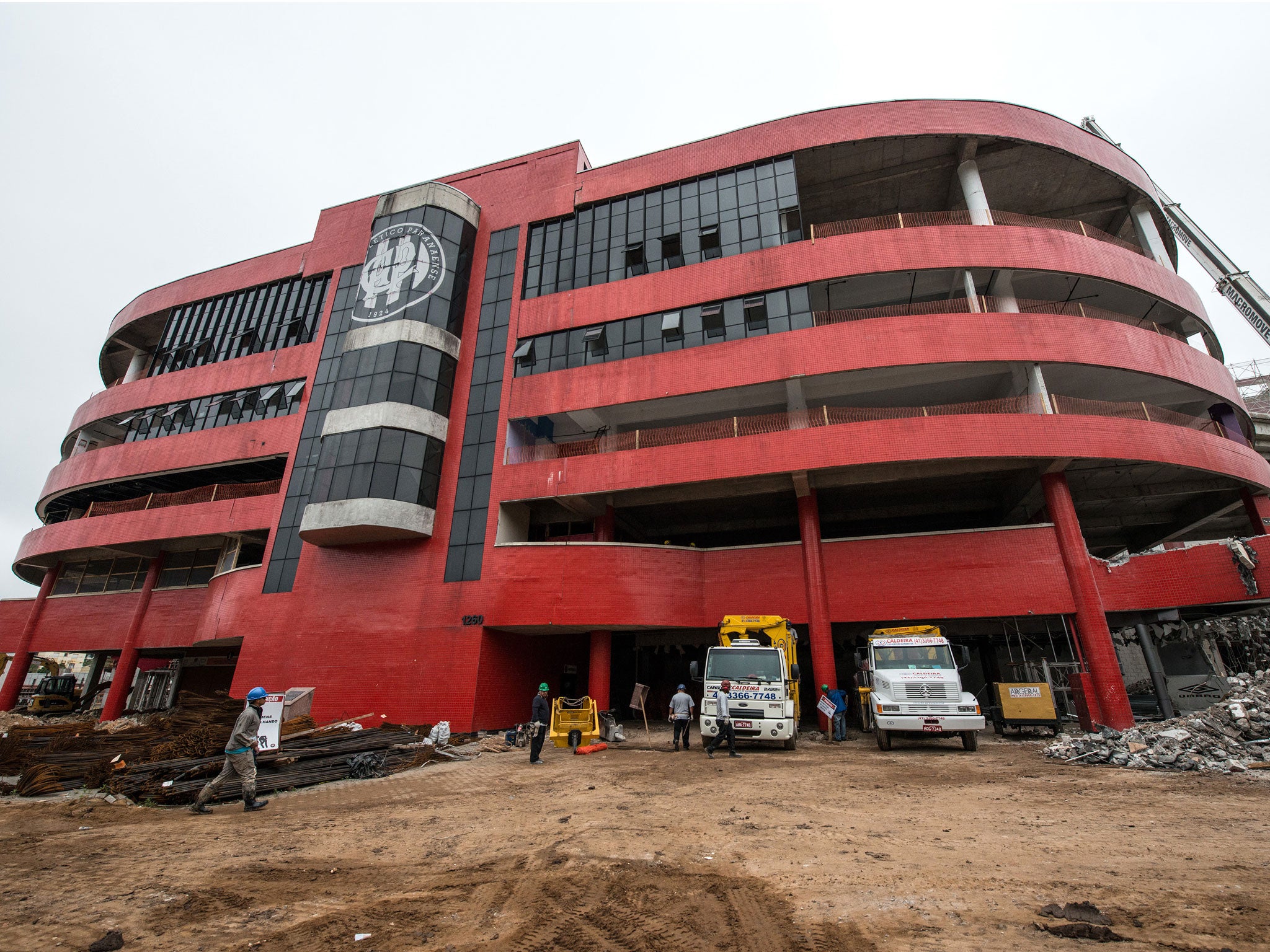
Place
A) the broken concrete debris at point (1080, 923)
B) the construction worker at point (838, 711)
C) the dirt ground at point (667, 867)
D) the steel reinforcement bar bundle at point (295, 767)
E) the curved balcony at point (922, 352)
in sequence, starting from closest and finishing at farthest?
1. the broken concrete debris at point (1080, 923)
2. the dirt ground at point (667, 867)
3. the steel reinforcement bar bundle at point (295, 767)
4. the construction worker at point (838, 711)
5. the curved balcony at point (922, 352)

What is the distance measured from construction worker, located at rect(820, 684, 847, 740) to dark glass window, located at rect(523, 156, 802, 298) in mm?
17116

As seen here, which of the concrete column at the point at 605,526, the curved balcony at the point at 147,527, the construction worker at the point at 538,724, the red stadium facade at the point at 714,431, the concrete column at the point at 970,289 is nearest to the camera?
the construction worker at the point at 538,724

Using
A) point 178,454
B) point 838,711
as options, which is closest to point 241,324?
point 178,454

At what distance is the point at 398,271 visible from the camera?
26.2 metres

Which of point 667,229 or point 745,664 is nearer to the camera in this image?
point 745,664

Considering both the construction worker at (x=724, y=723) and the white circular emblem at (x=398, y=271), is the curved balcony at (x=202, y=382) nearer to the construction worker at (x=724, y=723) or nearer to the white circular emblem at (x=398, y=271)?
the white circular emblem at (x=398, y=271)

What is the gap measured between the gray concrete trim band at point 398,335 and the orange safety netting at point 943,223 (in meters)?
16.1

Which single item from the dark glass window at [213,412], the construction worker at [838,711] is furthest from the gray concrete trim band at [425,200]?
the construction worker at [838,711]

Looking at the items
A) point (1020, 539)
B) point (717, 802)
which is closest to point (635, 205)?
point (1020, 539)

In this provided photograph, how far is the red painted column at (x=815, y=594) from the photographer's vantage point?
770 inches

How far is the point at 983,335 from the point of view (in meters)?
20.5

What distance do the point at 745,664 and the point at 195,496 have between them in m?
29.3

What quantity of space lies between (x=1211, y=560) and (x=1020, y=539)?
17.5 feet

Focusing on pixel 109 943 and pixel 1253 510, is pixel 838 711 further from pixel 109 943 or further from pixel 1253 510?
pixel 1253 510
